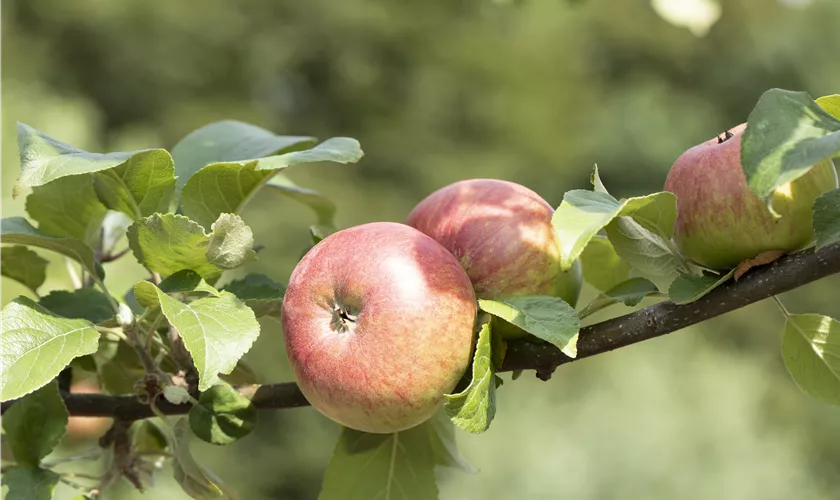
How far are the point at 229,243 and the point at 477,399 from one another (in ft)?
0.60

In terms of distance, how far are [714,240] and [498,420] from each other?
3.15 m

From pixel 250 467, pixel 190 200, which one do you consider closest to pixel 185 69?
pixel 250 467

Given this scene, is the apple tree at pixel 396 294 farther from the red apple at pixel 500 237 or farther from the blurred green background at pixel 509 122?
the blurred green background at pixel 509 122

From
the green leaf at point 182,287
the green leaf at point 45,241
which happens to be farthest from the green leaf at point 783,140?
the green leaf at point 45,241

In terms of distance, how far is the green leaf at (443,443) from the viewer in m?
0.59

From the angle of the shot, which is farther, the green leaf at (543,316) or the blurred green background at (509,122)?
the blurred green background at (509,122)

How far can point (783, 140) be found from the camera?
396 mm

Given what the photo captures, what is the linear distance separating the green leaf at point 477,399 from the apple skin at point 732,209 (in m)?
0.15

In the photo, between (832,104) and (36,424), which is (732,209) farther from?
(36,424)

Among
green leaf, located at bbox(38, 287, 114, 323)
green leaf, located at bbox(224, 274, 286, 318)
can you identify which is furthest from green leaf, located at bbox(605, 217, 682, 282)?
green leaf, located at bbox(38, 287, 114, 323)

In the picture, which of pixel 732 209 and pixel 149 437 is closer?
pixel 732 209

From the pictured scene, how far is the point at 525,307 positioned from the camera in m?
0.47

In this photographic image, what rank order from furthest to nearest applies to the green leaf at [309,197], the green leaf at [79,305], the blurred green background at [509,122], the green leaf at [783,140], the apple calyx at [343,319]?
the blurred green background at [509,122]
the green leaf at [309,197]
the green leaf at [79,305]
the apple calyx at [343,319]
the green leaf at [783,140]

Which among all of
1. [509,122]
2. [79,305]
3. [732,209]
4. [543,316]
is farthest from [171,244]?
[509,122]
